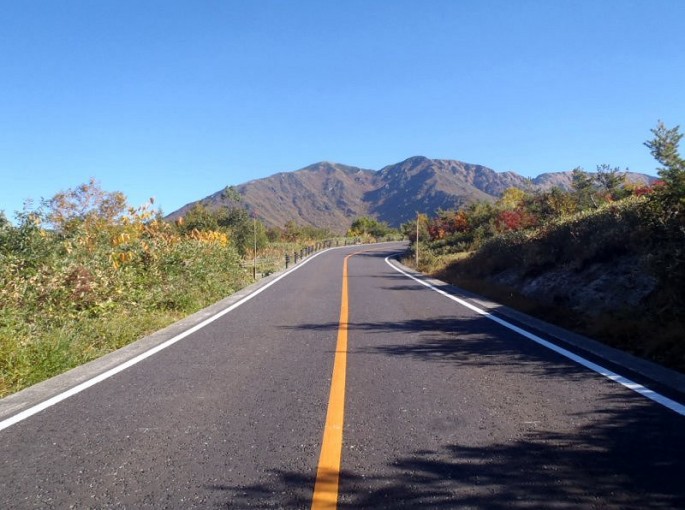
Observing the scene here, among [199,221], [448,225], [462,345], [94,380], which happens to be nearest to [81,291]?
[94,380]

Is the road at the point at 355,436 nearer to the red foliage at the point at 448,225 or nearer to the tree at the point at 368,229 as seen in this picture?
the red foliage at the point at 448,225

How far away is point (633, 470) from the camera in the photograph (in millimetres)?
3984

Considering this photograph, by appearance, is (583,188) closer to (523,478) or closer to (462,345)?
(462,345)

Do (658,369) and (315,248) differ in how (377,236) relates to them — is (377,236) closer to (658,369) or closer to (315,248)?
(315,248)

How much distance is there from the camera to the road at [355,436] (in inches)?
147

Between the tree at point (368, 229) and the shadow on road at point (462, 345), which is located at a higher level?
the tree at point (368, 229)

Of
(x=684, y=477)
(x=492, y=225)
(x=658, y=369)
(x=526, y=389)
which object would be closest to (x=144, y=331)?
(x=526, y=389)

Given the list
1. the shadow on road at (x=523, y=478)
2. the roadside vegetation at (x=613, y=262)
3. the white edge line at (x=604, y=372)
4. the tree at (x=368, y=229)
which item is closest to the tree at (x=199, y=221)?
the roadside vegetation at (x=613, y=262)

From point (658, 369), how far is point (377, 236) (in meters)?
94.4

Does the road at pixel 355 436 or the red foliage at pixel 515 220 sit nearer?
the road at pixel 355 436

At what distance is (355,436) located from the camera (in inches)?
188

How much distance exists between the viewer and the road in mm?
3723

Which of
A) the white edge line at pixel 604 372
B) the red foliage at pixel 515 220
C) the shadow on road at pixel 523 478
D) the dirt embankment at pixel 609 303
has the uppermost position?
the red foliage at pixel 515 220

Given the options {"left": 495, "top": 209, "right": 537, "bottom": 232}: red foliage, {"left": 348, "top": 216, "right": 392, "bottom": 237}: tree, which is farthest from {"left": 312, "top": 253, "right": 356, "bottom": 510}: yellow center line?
{"left": 348, "top": 216, "right": 392, "bottom": 237}: tree
